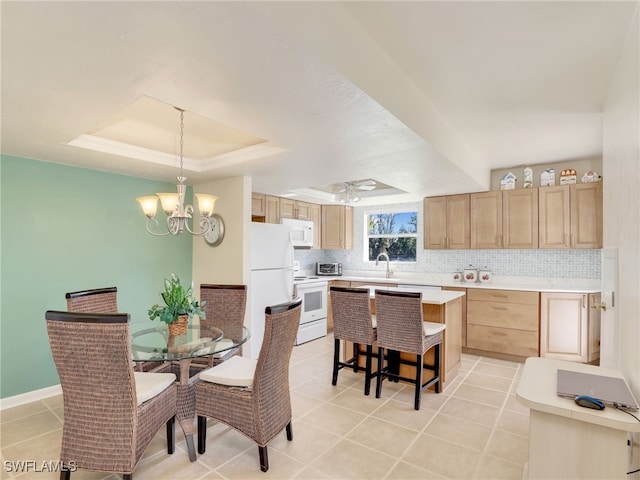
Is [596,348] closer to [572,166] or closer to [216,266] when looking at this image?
[572,166]

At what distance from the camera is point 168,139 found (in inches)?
127

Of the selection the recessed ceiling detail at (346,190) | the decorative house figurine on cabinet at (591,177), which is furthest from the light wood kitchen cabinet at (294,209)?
the decorative house figurine on cabinet at (591,177)

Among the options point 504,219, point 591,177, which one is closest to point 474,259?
point 504,219

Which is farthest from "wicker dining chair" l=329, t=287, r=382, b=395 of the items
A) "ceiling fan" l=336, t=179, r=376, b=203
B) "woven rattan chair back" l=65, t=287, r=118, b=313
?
"ceiling fan" l=336, t=179, r=376, b=203

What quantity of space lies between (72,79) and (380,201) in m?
4.70

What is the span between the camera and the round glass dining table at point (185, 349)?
212 centimetres

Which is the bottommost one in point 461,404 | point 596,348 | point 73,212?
point 461,404

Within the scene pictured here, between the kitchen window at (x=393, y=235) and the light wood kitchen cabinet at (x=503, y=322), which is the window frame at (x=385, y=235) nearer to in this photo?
the kitchen window at (x=393, y=235)

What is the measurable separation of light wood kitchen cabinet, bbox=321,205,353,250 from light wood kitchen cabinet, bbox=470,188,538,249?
215 centimetres

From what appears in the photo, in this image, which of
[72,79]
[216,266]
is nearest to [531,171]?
[216,266]

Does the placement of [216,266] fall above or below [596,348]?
above

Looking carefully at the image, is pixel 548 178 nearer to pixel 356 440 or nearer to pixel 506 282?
pixel 506 282

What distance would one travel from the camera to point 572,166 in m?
4.26

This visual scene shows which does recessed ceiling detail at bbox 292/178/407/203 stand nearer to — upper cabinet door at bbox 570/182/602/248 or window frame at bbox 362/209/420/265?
window frame at bbox 362/209/420/265
